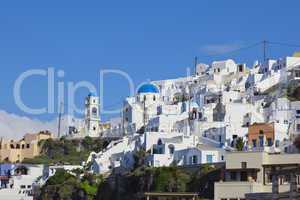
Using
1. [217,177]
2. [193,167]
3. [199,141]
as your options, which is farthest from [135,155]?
[217,177]

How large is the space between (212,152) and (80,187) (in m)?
13.7

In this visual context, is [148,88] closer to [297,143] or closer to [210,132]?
[210,132]

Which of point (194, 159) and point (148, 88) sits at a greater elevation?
point (148, 88)

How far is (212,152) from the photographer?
213 feet

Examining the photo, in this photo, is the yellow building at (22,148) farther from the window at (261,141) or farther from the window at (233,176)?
the window at (233,176)

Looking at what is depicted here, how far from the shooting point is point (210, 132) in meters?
74.1

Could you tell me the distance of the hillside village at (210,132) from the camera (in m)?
52.8

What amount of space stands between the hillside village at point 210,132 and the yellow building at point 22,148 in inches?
5.0

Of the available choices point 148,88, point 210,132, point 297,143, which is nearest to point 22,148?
point 148,88

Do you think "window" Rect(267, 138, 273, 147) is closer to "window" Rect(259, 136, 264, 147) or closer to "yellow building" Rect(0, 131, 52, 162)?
"window" Rect(259, 136, 264, 147)

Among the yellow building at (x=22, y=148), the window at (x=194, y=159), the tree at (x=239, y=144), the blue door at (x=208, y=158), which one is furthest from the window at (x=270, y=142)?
the yellow building at (x=22, y=148)

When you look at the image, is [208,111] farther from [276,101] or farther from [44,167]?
[44,167]

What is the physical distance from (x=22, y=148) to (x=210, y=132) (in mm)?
41497

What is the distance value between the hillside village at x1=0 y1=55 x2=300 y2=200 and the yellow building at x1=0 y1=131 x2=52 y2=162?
0.41 feet
